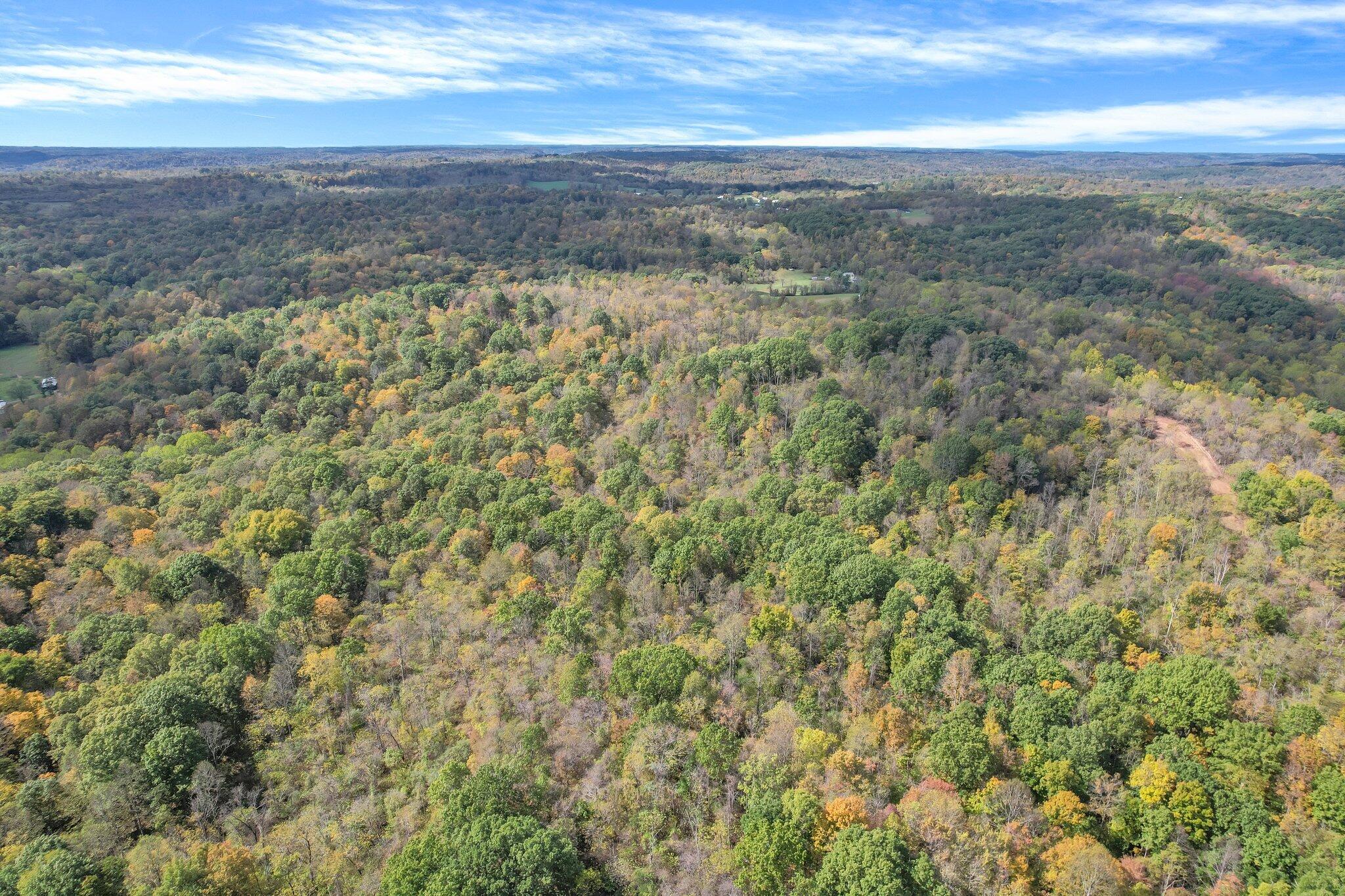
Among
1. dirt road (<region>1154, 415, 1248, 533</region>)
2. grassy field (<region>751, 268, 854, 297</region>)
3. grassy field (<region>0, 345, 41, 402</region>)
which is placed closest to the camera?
dirt road (<region>1154, 415, 1248, 533</region>)

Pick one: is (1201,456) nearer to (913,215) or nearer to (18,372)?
(913,215)

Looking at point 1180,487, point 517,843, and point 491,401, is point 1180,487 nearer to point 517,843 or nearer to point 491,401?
point 517,843

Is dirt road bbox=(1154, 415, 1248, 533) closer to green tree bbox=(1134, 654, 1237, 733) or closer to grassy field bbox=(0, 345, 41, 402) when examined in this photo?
green tree bbox=(1134, 654, 1237, 733)

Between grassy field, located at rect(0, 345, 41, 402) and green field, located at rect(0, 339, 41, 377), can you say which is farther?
green field, located at rect(0, 339, 41, 377)

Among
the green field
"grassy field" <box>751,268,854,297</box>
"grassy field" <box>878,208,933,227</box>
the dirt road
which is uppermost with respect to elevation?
"grassy field" <box>878,208,933,227</box>

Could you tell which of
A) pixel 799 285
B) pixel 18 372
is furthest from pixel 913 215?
pixel 18 372

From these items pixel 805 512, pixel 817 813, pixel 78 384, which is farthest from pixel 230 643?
pixel 78 384

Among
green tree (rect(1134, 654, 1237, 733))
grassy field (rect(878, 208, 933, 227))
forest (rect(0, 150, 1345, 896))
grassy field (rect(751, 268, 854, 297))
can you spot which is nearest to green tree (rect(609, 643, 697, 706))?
forest (rect(0, 150, 1345, 896))

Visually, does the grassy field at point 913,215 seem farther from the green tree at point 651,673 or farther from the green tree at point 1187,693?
the green tree at point 651,673
